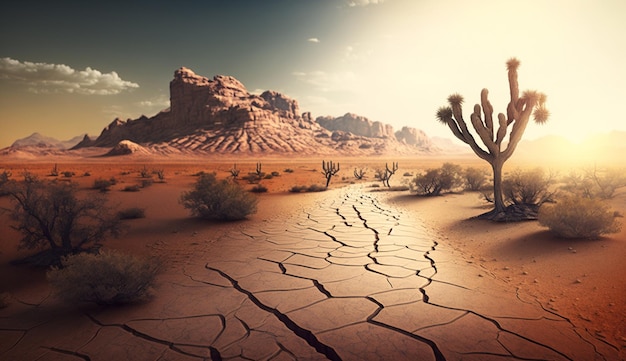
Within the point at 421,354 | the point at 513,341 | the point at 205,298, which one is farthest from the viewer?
the point at 205,298

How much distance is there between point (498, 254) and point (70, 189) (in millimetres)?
9401

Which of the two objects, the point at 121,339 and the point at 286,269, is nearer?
the point at 121,339

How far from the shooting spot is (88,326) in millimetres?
3922

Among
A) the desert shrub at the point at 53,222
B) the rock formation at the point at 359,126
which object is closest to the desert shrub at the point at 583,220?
the desert shrub at the point at 53,222

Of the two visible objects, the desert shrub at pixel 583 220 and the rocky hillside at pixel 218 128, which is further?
the rocky hillside at pixel 218 128

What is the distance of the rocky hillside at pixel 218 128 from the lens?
253ft

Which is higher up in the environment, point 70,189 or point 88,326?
point 70,189

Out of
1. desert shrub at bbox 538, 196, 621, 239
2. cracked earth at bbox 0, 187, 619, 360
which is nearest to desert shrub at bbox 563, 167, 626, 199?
desert shrub at bbox 538, 196, 621, 239

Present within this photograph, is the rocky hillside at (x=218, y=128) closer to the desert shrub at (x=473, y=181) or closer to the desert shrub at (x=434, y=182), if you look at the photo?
the desert shrub at (x=473, y=181)

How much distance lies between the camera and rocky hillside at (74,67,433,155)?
7719 cm

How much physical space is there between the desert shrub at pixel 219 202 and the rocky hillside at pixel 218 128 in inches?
2462

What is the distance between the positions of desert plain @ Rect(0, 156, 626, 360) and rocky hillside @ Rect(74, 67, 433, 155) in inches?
2634

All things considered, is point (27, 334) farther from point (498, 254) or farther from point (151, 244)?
point (498, 254)

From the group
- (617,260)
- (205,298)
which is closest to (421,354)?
(205,298)
